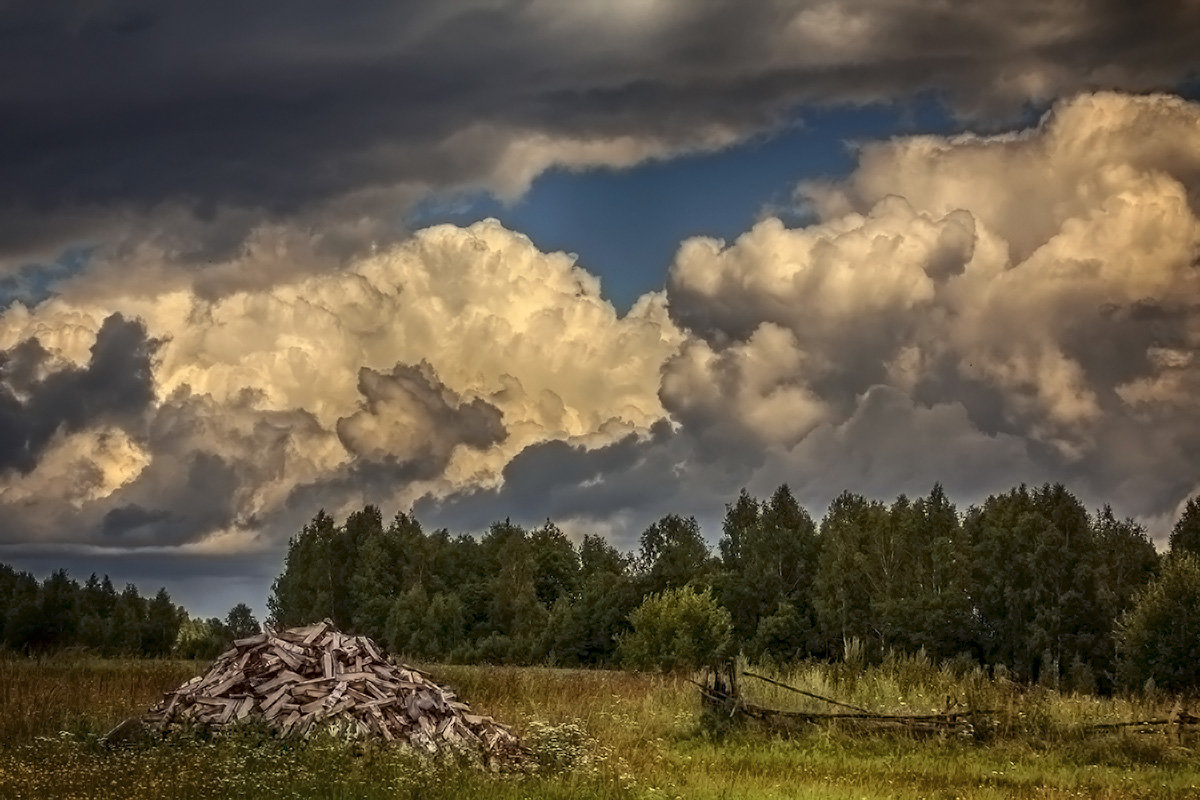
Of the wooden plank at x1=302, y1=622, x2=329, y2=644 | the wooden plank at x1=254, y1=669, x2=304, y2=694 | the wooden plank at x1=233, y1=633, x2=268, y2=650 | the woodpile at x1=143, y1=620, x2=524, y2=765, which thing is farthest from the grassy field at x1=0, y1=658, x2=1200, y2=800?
the wooden plank at x1=302, y1=622, x2=329, y2=644

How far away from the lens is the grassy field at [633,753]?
63.4 ft

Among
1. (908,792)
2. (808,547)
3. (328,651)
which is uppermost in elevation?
(808,547)

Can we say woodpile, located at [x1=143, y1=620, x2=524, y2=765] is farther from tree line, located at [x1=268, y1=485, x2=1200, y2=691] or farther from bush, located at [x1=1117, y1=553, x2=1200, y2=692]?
bush, located at [x1=1117, y1=553, x2=1200, y2=692]

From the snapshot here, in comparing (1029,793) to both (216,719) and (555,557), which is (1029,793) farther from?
(555,557)

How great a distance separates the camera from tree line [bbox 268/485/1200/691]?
275 ft

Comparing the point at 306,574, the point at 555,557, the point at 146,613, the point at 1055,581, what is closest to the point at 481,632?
the point at 555,557

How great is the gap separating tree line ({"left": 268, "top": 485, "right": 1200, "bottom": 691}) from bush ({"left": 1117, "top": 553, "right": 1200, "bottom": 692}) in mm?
491

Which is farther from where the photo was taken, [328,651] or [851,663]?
[851,663]

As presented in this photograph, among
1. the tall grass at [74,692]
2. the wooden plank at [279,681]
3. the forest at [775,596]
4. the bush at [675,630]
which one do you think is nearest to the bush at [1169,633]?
the forest at [775,596]

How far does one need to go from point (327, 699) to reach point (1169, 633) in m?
57.9

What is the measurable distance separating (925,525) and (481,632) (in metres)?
37.7

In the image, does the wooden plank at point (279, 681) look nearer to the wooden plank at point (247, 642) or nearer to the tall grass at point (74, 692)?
the wooden plank at point (247, 642)

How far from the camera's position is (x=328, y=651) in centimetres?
2558

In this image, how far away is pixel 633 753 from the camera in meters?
25.1
